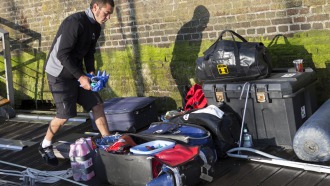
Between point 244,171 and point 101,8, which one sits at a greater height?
point 101,8

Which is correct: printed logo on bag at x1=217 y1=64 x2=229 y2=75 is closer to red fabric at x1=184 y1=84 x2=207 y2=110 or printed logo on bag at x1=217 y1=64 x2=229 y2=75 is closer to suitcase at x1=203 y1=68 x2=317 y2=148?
A: suitcase at x1=203 y1=68 x2=317 y2=148

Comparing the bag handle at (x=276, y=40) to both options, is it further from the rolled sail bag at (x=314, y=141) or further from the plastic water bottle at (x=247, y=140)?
the rolled sail bag at (x=314, y=141)

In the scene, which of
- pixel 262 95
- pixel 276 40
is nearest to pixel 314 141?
pixel 262 95

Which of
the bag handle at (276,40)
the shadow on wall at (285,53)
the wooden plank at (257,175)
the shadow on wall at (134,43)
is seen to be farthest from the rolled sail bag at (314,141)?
the shadow on wall at (134,43)

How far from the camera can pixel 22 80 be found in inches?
340

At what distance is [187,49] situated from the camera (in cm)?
624

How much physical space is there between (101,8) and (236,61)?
1.52m

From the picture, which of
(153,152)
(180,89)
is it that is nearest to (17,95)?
(180,89)

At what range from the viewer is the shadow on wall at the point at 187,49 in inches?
237

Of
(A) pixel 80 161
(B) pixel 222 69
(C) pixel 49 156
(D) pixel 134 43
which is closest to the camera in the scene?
(A) pixel 80 161

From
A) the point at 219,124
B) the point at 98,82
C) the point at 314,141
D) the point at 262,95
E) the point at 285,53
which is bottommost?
the point at 314,141

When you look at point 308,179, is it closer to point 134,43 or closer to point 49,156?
point 49,156

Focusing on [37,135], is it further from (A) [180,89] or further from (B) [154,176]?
(B) [154,176]

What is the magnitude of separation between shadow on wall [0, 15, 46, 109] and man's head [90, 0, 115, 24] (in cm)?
361
